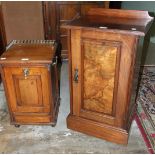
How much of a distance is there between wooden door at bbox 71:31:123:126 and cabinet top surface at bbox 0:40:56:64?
28cm

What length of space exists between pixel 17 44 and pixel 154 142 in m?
1.55

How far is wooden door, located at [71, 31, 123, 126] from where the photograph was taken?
1530 mm

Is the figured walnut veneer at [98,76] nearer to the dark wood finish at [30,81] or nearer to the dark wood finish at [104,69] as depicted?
the dark wood finish at [104,69]

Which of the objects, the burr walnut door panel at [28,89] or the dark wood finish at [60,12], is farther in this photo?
the dark wood finish at [60,12]

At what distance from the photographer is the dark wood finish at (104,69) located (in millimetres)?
1470

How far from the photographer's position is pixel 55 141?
1.89 m

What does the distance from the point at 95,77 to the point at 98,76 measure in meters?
0.03

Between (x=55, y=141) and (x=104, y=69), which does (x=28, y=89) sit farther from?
(x=104, y=69)

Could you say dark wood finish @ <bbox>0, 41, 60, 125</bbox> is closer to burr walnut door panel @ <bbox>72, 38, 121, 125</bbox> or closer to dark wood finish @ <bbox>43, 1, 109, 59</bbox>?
burr walnut door panel @ <bbox>72, 38, 121, 125</bbox>

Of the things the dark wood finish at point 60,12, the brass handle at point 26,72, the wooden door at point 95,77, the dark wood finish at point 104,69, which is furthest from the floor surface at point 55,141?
the dark wood finish at point 60,12

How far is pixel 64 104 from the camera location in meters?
2.42

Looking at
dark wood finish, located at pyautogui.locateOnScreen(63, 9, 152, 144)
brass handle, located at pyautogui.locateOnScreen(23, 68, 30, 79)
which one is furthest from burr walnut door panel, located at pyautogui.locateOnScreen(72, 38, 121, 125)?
brass handle, located at pyautogui.locateOnScreen(23, 68, 30, 79)

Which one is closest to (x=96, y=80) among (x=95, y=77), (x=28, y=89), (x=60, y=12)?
(x=95, y=77)

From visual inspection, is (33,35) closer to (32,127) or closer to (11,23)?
(11,23)
